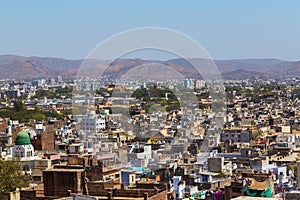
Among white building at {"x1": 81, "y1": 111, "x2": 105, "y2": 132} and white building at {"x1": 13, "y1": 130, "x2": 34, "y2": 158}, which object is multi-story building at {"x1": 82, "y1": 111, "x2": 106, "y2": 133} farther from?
white building at {"x1": 13, "y1": 130, "x2": 34, "y2": 158}

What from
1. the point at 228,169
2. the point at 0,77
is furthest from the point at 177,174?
the point at 0,77

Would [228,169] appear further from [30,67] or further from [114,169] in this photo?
[30,67]

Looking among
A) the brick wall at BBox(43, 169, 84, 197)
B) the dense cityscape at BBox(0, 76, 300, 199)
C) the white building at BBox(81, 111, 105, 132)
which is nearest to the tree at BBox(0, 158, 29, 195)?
the dense cityscape at BBox(0, 76, 300, 199)

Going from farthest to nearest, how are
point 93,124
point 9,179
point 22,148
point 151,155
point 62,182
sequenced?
1. point 93,124
2. point 151,155
3. point 22,148
4. point 9,179
5. point 62,182

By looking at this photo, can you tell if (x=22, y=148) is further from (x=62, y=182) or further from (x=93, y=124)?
(x=93, y=124)

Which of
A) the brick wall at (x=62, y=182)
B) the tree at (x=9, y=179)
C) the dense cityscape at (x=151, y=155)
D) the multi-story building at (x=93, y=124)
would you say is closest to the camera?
the brick wall at (x=62, y=182)

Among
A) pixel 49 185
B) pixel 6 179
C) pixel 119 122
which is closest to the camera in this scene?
pixel 49 185

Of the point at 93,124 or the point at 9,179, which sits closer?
the point at 9,179

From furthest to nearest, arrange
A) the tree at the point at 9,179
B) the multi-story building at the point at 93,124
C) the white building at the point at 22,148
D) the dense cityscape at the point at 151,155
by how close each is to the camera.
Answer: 1. the multi-story building at the point at 93,124
2. the white building at the point at 22,148
3. the tree at the point at 9,179
4. the dense cityscape at the point at 151,155

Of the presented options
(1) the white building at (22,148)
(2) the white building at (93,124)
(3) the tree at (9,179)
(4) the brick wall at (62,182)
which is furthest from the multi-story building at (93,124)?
(4) the brick wall at (62,182)

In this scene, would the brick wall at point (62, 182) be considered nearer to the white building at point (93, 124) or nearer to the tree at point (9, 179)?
the tree at point (9, 179)

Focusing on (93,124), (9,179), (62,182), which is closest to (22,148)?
(9,179)
